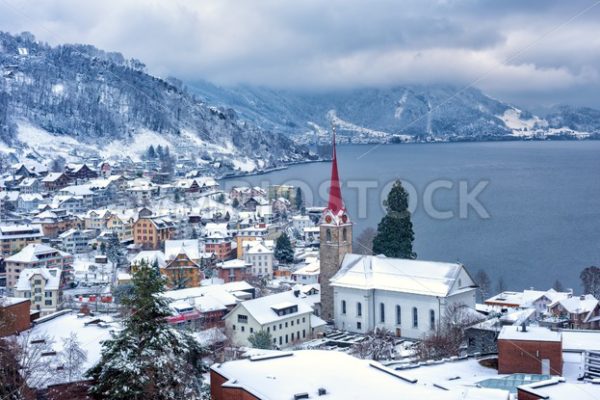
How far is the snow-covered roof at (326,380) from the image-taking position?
841 centimetres

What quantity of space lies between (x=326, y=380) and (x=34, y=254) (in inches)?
978

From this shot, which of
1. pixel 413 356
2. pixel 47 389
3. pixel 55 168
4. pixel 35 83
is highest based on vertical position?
pixel 35 83

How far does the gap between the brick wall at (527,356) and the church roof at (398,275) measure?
7.58 metres

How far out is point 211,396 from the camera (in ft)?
31.4

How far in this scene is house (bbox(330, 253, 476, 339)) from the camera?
19281 millimetres

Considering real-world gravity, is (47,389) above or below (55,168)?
below

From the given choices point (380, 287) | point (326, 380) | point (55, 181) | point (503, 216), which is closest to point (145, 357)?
point (326, 380)

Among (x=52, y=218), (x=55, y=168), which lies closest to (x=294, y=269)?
(x=52, y=218)

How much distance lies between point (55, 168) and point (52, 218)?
26683 mm

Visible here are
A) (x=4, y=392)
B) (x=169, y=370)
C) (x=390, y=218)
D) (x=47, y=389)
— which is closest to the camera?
(x=4, y=392)

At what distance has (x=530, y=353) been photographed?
36.9 ft

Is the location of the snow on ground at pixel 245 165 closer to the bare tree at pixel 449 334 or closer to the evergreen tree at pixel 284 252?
the evergreen tree at pixel 284 252

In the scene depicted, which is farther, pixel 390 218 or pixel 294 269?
pixel 294 269

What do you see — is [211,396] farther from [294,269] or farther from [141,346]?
[294,269]
